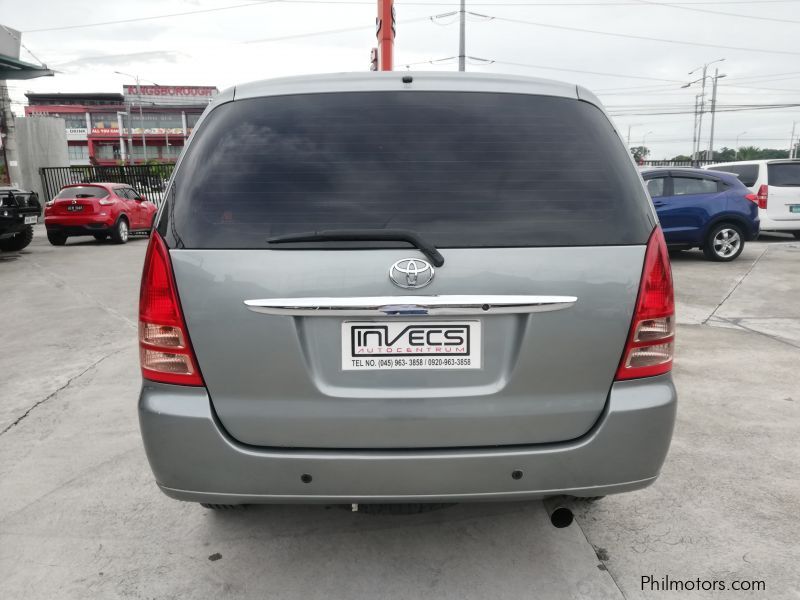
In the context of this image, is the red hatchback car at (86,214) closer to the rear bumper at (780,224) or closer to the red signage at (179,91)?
the rear bumper at (780,224)

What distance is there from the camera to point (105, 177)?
2445cm

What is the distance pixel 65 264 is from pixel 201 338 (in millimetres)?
11427

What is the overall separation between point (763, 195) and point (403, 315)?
13424 mm

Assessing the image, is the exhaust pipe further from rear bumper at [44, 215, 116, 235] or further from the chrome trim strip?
rear bumper at [44, 215, 116, 235]

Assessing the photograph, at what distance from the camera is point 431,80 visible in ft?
7.36

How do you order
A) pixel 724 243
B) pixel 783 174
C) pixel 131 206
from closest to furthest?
pixel 724 243 < pixel 783 174 < pixel 131 206

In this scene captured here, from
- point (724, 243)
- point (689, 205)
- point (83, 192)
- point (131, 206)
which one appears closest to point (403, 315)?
point (689, 205)

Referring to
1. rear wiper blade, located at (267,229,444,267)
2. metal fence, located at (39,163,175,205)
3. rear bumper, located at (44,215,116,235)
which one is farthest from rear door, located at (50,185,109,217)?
rear wiper blade, located at (267,229,444,267)

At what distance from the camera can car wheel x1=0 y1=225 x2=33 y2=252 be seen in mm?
14273

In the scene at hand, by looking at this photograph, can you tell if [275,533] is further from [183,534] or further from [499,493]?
[499,493]

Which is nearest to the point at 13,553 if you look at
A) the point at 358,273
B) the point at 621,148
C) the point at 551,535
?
the point at 358,273

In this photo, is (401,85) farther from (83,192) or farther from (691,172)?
(83,192)

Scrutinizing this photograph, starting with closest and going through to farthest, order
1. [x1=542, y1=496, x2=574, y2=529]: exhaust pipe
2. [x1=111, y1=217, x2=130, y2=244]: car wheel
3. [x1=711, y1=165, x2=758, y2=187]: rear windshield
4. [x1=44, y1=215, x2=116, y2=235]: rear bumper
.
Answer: [x1=542, y1=496, x2=574, y2=529]: exhaust pipe
[x1=711, y1=165, x2=758, y2=187]: rear windshield
[x1=44, y1=215, x2=116, y2=235]: rear bumper
[x1=111, y1=217, x2=130, y2=244]: car wheel

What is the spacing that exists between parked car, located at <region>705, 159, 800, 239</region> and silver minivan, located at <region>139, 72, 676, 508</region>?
12682 millimetres
